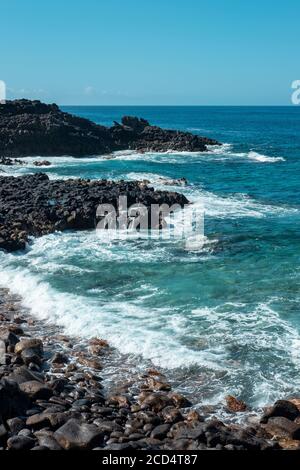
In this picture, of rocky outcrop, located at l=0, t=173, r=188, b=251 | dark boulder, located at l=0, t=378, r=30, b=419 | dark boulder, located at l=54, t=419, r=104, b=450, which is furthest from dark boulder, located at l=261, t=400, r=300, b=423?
rocky outcrop, located at l=0, t=173, r=188, b=251

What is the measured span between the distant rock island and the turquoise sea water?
110 ft

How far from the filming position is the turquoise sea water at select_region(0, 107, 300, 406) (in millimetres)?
13586

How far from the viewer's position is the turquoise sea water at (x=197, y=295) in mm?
13586

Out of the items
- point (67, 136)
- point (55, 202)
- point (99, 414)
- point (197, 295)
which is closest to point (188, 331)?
point (197, 295)

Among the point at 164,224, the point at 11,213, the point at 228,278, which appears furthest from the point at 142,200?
the point at 228,278

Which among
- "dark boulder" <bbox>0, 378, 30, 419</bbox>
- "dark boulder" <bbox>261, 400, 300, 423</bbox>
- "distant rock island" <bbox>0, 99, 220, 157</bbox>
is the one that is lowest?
"dark boulder" <bbox>261, 400, 300, 423</bbox>

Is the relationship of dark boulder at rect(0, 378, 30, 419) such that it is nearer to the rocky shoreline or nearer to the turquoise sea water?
the rocky shoreline

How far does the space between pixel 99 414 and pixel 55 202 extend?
2131 centimetres

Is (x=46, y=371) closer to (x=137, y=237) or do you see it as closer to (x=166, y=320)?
(x=166, y=320)

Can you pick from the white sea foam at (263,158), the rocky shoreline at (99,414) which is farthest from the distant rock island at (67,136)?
the rocky shoreline at (99,414)

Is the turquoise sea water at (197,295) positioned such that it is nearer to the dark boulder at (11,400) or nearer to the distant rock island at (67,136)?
the dark boulder at (11,400)

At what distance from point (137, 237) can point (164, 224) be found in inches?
104

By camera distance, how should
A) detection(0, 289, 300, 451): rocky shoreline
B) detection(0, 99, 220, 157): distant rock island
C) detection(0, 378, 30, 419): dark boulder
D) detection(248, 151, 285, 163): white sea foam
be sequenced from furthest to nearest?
detection(0, 99, 220, 157): distant rock island < detection(248, 151, 285, 163): white sea foam < detection(0, 378, 30, 419): dark boulder < detection(0, 289, 300, 451): rocky shoreline

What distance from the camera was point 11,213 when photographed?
29016mm
